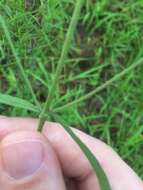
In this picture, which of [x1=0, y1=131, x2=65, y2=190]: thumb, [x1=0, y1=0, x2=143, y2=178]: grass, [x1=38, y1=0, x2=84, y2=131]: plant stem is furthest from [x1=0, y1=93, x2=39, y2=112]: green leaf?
[x1=0, y1=0, x2=143, y2=178]: grass

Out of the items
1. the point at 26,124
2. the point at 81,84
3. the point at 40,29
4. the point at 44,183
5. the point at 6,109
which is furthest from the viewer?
the point at 81,84

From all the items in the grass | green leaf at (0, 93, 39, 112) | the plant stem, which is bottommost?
the grass

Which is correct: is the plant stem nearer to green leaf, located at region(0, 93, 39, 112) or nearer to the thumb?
green leaf, located at region(0, 93, 39, 112)

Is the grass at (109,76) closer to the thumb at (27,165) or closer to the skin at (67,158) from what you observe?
the skin at (67,158)

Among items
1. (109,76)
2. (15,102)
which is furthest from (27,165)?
(109,76)

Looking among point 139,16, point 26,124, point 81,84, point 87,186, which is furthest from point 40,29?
point 139,16

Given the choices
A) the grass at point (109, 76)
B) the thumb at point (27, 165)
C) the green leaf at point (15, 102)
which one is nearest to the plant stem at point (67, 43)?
the green leaf at point (15, 102)

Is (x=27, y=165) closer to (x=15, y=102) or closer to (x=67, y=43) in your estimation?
(x=15, y=102)

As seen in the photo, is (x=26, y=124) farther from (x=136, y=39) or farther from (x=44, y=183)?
(x=136, y=39)
